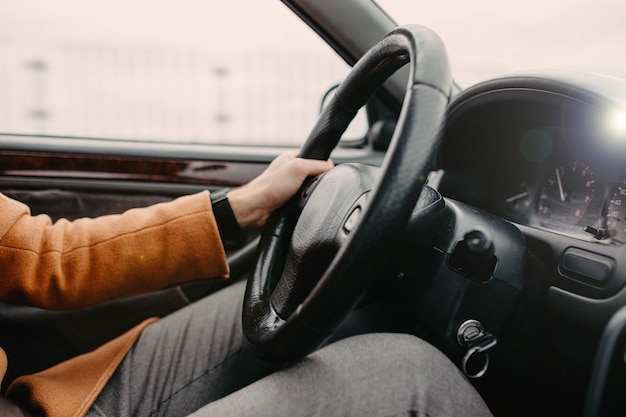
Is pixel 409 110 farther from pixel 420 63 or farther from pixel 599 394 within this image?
pixel 599 394

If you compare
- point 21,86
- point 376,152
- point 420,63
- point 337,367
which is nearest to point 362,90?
point 420,63

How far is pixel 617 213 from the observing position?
2.77ft

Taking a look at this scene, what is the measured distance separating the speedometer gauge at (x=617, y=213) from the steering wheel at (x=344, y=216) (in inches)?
14.7

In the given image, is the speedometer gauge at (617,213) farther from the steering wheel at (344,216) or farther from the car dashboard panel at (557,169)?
the steering wheel at (344,216)

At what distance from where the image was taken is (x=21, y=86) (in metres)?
1.50

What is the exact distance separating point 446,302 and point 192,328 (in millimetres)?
497

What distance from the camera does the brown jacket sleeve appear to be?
888 mm

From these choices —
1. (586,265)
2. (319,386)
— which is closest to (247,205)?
(319,386)

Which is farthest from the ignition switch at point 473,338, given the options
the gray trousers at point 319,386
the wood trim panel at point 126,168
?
the wood trim panel at point 126,168

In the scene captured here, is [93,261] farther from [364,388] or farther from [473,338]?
[473,338]

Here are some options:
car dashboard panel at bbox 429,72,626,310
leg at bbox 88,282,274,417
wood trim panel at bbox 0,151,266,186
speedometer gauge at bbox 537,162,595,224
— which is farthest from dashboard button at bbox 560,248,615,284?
wood trim panel at bbox 0,151,266,186

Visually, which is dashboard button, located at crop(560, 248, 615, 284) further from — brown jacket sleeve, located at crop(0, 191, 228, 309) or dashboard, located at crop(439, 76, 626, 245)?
brown jacket sleeve, located at crop(0, 191, 228, 309)

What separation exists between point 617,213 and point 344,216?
0.43m

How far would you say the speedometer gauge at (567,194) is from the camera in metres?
0.94
